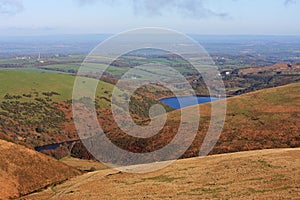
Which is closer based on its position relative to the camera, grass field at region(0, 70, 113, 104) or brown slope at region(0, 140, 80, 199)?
brown slope at region(0, 140, 80, 199)

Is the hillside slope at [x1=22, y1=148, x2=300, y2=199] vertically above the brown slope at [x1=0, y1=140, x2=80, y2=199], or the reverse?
the hillside slope at [x1=22, y1=148, x2=300, y2=199]

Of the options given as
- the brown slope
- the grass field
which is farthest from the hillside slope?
the grass field

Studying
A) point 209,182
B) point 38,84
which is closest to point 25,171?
point 209,182

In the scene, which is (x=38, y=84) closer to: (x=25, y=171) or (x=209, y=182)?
(x=25, y=171)

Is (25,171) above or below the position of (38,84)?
above

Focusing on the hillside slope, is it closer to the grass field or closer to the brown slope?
the brown slope

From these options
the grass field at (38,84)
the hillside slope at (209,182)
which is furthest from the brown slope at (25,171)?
the grass field at (38,84)

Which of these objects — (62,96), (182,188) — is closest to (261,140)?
(182,188)
